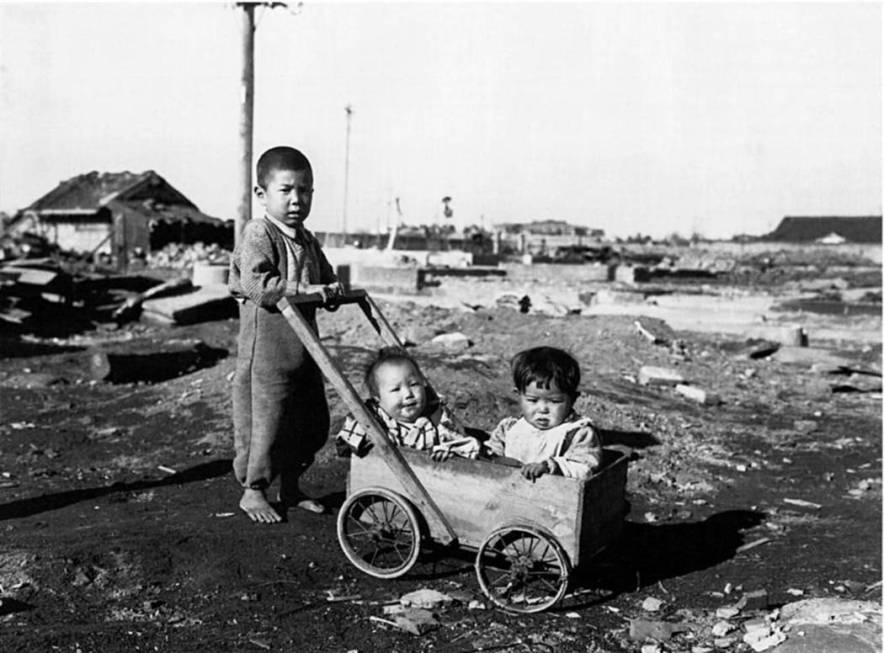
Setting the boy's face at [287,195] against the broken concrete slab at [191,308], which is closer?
the boy's face at [287,195]

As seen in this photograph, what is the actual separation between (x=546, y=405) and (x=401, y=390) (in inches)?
29.3

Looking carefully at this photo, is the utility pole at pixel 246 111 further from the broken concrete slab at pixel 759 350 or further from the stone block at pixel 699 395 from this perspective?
the broken concrete slab at pixel 759 350

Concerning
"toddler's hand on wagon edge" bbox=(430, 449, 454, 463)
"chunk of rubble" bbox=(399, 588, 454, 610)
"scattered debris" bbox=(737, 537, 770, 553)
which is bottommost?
"scattered debris" bbox=(737, 537, 770, 553)

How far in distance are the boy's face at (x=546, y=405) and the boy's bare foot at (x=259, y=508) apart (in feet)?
5.49

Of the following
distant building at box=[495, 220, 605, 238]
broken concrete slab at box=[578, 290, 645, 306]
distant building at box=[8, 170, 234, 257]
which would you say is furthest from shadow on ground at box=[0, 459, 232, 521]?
distant building at box=[495, 220, 605, 238]

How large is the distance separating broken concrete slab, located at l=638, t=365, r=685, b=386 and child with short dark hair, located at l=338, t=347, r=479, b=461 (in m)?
7.06

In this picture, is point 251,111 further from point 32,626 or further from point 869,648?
point 869,648

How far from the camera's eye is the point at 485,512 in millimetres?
4008

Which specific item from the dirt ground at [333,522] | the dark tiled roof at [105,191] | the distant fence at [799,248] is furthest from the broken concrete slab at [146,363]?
the distant fence at [799,248]

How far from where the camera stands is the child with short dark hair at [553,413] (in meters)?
4.08

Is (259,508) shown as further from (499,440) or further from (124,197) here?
(124,197)

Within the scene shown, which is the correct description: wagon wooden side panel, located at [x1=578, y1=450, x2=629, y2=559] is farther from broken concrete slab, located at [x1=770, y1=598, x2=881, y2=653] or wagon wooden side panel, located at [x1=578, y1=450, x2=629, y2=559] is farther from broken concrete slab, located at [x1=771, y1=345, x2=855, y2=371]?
broken concrete slab, located at [x1=771, y1=345, x2=855, y2=371]

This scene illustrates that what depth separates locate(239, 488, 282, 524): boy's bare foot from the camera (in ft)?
16.1

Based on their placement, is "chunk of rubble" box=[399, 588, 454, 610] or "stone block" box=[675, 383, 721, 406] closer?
"chunk of rubble" box=[399, 588, 454, 610]
